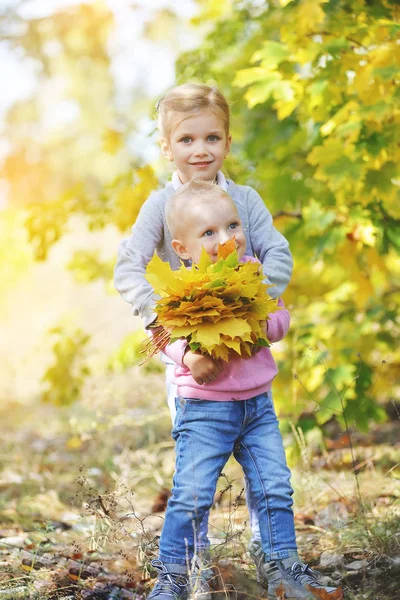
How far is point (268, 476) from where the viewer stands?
219 centimetres

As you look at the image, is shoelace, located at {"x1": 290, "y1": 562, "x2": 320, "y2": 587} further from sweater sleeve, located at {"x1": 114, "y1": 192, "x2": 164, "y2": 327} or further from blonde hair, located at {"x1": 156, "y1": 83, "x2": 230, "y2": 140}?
blonde hair, located at {"x1": 156, "y1": 83, "x2": 230, "y2": 140}

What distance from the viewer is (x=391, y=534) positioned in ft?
7.68

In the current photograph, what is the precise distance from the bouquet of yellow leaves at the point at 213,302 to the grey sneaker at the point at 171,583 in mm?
609

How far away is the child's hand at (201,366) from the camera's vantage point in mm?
2094

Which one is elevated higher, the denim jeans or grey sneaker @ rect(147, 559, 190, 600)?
the denim jeans

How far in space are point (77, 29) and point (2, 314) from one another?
24.9 ft

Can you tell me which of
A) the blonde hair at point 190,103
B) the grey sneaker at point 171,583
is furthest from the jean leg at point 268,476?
the blonde hair at point 190,103

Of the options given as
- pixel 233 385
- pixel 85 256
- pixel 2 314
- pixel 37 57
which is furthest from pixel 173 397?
pixel 37 57

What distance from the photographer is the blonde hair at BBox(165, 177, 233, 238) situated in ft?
7.16

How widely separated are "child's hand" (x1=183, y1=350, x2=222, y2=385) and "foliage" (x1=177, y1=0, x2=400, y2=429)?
67 centimetres

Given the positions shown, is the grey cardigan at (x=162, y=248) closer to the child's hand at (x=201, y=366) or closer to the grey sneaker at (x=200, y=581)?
the child's hand at (x=201, y=366)

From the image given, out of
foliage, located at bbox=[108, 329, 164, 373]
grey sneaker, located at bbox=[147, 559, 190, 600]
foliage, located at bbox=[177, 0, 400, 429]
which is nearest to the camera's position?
grey sneaker, located at bbox=[147, 559, 190, 600]

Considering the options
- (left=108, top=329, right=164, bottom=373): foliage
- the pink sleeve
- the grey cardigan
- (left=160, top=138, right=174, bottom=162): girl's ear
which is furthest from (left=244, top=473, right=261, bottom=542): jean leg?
(left=108, top=329, right=164, bottom=373): foliage

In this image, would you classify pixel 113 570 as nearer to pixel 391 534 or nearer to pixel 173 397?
pixel 173 397
